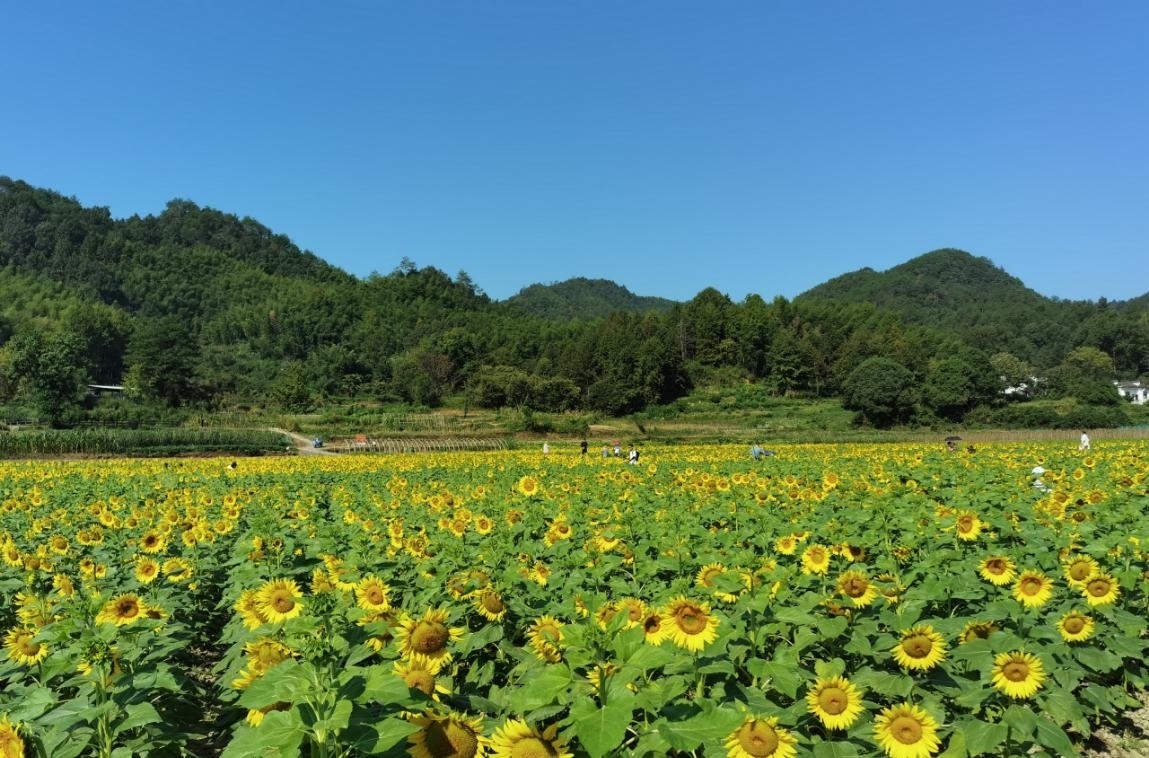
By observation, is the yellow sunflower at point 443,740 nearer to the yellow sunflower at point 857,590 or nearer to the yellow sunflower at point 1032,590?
the yellow sunflower at point 857,590

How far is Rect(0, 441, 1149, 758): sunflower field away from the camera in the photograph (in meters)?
1.78

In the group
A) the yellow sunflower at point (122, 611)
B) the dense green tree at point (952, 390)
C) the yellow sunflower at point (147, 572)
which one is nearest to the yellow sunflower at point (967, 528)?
the yellow sunflower at point (122, 611)

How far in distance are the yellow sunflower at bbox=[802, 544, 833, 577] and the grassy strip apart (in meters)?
38.6

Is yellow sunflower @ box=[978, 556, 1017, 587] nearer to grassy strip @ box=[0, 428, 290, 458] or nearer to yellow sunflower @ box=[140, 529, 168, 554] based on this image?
yellow sunflower @ box=[140, 529, 168, 554]

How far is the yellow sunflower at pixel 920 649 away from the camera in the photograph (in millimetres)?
2936

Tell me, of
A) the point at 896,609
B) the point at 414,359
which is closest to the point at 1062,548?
the point at 896,609

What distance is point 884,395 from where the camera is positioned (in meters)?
62.0

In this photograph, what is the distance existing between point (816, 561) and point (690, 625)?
6.06 feet

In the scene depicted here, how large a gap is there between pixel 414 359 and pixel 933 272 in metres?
139

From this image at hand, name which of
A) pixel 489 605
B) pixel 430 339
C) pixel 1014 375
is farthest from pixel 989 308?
pixel 489 605

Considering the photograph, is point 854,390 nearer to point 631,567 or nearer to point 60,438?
point 60,438

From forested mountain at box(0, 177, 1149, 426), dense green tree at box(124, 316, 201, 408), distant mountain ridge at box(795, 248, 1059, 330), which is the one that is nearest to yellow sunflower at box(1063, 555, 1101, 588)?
forested mountain at box(0, 177, 1149, 426)

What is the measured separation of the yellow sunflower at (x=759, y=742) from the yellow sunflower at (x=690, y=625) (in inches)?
18.1

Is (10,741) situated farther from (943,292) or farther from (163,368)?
(943,292)
